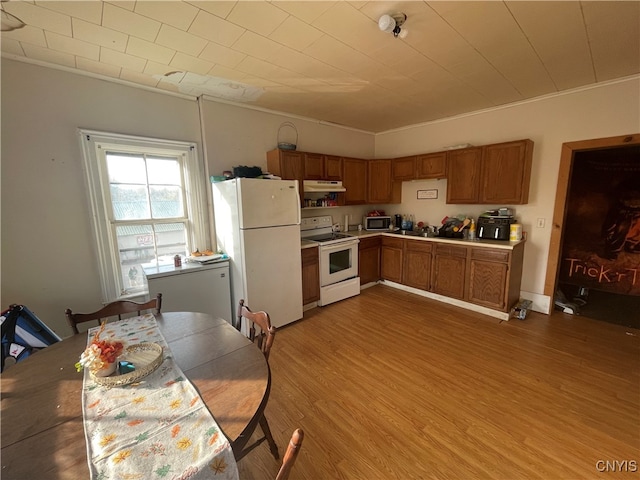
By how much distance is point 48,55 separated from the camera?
211cm

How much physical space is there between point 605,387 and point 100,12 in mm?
4567

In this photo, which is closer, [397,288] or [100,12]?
[100,12]

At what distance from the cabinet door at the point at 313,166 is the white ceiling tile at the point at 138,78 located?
6.17 feet

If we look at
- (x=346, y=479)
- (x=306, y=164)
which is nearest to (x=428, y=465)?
(x=346, y=479)

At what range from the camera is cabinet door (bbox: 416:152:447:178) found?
12.7 ft

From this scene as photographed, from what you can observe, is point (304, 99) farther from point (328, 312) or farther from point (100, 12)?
point (328, 312)

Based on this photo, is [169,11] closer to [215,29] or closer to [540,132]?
[215,29]

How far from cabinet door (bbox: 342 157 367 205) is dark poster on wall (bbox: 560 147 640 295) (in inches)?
120

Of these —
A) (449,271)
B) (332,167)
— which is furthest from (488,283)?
(332,167)

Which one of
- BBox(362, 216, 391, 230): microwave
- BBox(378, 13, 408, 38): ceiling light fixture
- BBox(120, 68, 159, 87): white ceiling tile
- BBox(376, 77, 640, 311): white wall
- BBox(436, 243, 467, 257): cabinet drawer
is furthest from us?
BBox(362, 216, 391, 230): microwave

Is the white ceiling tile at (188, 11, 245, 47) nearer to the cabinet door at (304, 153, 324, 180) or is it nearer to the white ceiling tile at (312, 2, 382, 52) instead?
the white ceiling tile at (312, 2, 382, 52)

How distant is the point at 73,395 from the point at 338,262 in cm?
315

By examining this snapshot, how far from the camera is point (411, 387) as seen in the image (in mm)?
A: 2150

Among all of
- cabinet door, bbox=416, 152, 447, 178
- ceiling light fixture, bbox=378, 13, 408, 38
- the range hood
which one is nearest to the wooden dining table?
ceiling light fixture, bbox=378, 13, 408, 38
